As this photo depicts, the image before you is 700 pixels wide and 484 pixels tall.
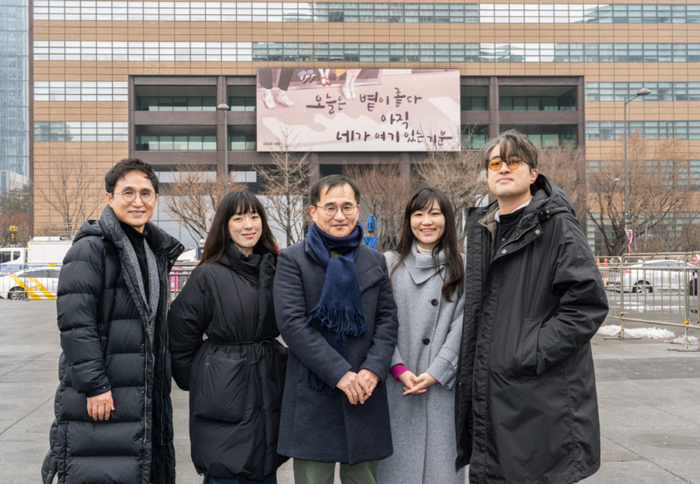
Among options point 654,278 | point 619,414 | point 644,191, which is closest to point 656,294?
point 654,278

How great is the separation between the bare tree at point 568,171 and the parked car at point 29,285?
26565 mm

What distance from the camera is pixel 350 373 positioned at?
2.68 metres

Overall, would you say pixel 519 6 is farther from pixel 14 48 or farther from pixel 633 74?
pixel 14 48

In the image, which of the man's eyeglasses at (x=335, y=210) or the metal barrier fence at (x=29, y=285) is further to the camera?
the metal barrier fence at (x=29, y=285)

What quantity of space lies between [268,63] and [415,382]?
43.7 m

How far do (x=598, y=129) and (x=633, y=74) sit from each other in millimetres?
5935

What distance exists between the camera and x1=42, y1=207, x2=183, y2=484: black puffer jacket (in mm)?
2805

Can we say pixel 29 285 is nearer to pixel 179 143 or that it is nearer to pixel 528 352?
pixel 528 352

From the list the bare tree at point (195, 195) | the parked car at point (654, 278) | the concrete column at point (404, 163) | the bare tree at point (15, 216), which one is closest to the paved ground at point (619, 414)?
the parked car at point (654, 278)

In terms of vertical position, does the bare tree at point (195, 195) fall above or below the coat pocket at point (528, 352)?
above

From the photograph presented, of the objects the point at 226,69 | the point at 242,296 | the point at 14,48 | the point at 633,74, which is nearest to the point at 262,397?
the point at 242,296

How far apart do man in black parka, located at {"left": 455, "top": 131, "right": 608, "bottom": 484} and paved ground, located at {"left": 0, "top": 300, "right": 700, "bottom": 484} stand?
5.95 feet

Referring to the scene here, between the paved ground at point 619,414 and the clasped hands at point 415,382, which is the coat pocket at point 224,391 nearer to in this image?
the clasped hands at point 415,382

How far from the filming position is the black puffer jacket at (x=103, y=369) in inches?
110
